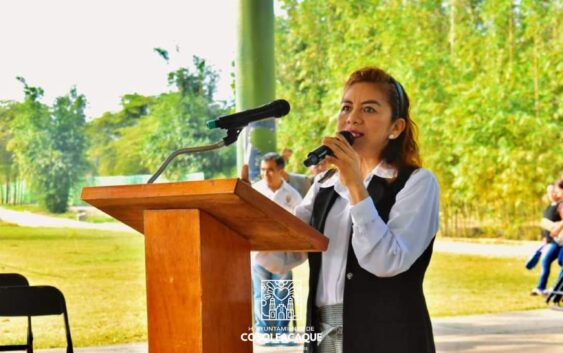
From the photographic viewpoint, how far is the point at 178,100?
8.27 m

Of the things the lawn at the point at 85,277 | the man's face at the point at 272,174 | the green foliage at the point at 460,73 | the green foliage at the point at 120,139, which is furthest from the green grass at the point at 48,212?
the green foliage at the point at 460,73

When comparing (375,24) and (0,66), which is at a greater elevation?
(375,24)

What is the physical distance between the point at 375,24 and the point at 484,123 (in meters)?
1.56

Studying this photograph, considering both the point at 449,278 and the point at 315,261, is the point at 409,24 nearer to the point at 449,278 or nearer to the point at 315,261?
the point at 449,278

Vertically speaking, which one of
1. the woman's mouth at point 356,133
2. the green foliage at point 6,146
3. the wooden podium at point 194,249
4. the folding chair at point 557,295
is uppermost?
the green foliage at point 6,146

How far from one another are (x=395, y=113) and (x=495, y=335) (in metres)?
5.76

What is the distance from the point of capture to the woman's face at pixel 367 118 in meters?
1.89

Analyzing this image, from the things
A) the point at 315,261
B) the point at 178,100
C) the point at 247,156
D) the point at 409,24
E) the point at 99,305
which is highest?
the point at 409,24

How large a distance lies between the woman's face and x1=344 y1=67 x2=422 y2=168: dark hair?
0.01 meters

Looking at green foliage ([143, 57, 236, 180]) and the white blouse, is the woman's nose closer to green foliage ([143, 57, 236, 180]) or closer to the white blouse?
the white blouse

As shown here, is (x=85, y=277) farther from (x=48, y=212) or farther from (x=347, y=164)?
(x=347, y=164)

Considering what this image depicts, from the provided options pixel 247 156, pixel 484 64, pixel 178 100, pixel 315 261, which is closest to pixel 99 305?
pixel 178 100

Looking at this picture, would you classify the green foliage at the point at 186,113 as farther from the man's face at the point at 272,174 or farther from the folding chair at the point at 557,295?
the folding chair at the point at 557,295

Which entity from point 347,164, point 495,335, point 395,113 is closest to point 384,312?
point 347,164
